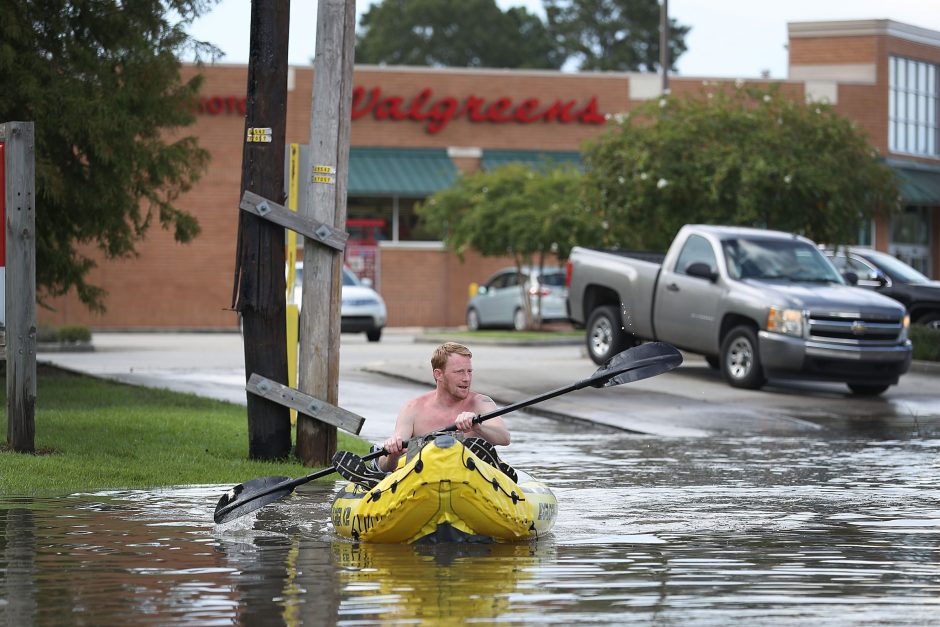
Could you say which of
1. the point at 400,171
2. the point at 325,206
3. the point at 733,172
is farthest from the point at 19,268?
the point at 400,171

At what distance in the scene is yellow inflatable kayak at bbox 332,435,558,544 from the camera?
8.92m

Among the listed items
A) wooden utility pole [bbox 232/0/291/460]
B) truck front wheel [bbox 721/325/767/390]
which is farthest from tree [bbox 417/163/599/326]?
wooden utility pole [bbox 232/0/291/460]

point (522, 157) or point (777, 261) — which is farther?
point (522, 157)

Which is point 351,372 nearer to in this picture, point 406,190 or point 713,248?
point 713,248

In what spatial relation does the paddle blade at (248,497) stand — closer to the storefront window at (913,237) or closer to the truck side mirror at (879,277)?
the truck side mirror at (879,277)

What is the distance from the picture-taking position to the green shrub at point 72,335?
3067 centimetres

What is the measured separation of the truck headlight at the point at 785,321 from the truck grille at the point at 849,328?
0.13 m

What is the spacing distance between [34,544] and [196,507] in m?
1.99

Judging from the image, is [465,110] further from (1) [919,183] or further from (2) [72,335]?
(2) [72,335]

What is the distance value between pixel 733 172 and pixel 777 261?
19.7 feet

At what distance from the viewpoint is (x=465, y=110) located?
47375 mm

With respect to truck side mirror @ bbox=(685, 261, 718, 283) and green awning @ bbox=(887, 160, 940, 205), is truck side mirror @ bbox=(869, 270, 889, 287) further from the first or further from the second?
green awning @ bbox=(887, 160, 940, 205)

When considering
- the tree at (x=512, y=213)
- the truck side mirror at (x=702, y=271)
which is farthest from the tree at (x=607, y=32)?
the truck side mirror at (x=702, y=271)

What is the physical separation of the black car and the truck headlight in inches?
275
